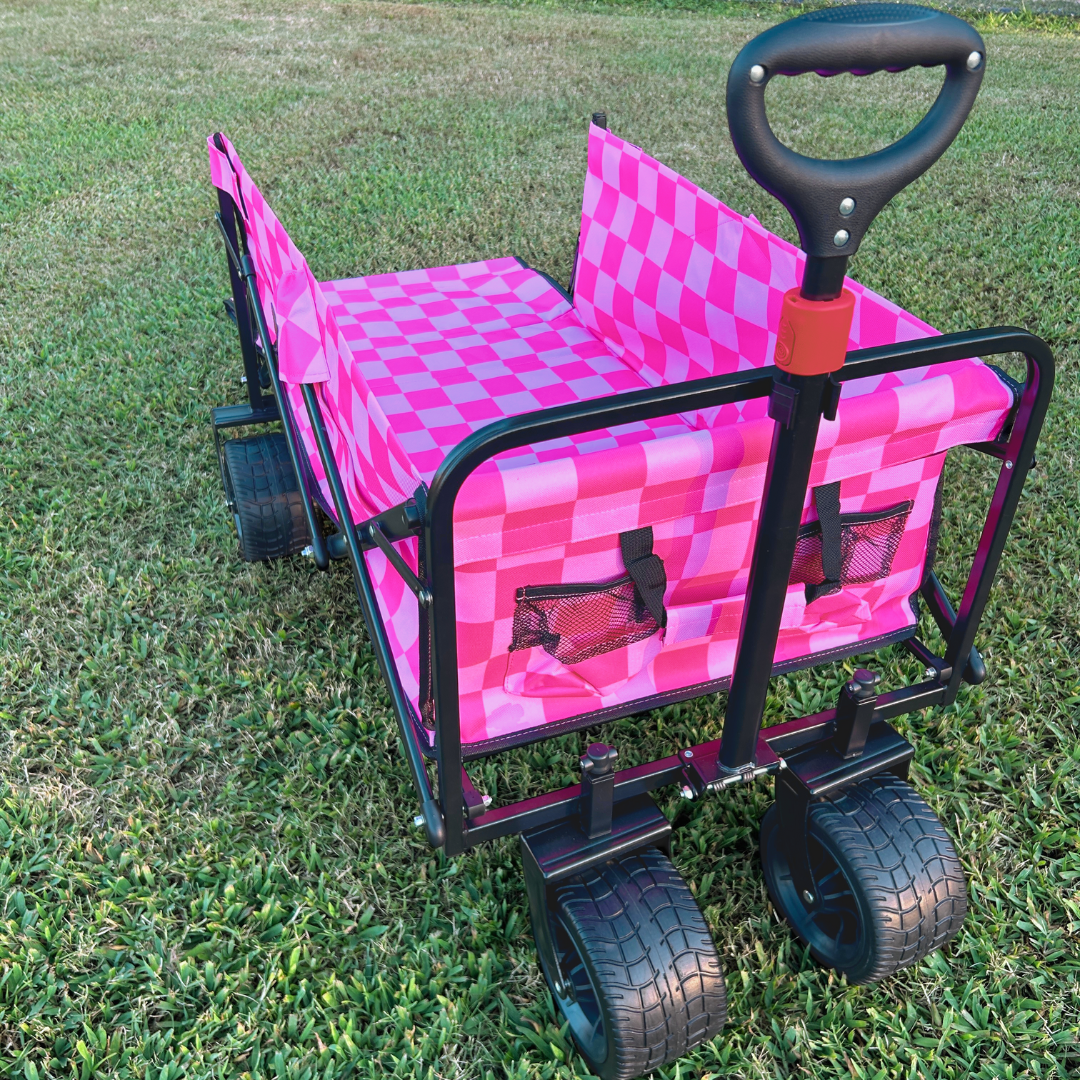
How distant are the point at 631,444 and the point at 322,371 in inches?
35.4

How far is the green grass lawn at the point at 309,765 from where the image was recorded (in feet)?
5.82

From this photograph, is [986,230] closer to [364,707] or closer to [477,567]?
[364,707]

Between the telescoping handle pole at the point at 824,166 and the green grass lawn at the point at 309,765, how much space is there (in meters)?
1.09

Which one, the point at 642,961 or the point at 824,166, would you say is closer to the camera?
the point at 824,166

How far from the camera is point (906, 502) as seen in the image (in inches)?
67.9

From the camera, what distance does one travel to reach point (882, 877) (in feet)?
5.44

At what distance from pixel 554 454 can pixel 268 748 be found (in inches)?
40.2

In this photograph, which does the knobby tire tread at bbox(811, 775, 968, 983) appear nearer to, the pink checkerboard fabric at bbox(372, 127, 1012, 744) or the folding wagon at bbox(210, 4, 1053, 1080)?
the folding wagon at bbox(210, 4, 1053, 1080)

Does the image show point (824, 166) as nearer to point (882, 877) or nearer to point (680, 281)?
point (882, 877)

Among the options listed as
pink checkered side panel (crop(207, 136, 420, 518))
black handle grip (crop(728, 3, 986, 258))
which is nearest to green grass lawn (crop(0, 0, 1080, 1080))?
pink checkered side panel (crop(207, 136, 420, 518))

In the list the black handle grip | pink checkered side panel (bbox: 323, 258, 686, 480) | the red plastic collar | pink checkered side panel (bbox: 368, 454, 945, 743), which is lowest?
pink checkered side panel (bbox: 323, 258, 686, 480)

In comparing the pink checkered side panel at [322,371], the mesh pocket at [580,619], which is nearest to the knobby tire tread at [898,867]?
the mesh pocket at [580,619]

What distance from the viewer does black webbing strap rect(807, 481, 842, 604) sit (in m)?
1.60

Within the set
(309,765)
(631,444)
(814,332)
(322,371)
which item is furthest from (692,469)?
(309,765)
